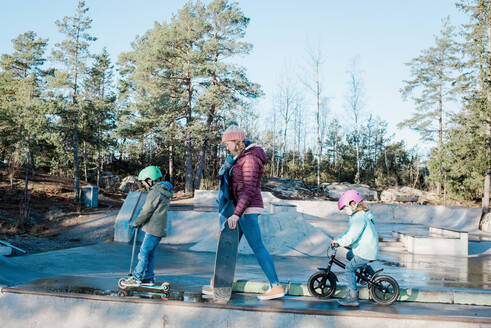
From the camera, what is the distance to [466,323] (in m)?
3.53

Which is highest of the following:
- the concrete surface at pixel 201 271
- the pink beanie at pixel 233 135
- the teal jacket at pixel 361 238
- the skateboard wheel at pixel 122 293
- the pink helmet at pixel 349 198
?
the pink beanie at pixel 233 135

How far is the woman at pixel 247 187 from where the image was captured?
162 inches

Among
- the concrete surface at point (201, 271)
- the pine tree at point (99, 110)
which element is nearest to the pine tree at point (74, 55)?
the pine tree at point (99, 110)

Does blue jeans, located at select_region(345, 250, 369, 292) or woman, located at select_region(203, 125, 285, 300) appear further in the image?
blue jeans, located at select_region(345, 250, 369, 292)

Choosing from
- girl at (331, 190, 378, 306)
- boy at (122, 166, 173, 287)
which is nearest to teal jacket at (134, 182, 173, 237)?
boy at (122, 166, 173, 287)

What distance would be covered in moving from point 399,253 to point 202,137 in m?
18.9

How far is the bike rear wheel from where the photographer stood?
4.66m

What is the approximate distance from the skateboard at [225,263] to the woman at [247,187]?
14 centimetres

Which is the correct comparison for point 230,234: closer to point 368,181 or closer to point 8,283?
point 8,283

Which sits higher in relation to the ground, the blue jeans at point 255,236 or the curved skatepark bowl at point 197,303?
the blue jeans at point 255,236

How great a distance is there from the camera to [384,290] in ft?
14.7

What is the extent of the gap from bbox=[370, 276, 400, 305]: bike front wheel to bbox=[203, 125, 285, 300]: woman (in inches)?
45.9

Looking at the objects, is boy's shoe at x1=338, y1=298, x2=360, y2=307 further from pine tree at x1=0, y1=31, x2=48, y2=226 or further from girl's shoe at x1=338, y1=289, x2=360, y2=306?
pine tree at x1=0, y1=31, x2=48, y2=226

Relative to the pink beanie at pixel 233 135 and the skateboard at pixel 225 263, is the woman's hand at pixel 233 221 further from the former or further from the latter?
the pink beanie at pixel 233 135
